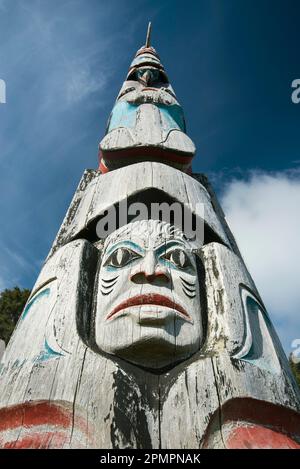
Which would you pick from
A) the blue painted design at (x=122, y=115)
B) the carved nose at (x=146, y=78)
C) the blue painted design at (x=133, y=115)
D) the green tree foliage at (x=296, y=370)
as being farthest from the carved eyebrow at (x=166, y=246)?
the green tree foliage at (x=296, y=370)

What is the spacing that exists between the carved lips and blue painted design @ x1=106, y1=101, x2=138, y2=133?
329 cm

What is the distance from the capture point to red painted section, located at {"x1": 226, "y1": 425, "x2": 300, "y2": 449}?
61.1 inches

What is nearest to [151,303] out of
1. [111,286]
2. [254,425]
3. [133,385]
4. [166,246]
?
[111,286]

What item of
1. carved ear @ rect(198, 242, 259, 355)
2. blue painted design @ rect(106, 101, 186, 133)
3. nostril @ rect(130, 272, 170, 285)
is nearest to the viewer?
carved ear @ rect(198, 242, 259, 355)

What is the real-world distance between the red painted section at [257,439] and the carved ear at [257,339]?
1.05 ft

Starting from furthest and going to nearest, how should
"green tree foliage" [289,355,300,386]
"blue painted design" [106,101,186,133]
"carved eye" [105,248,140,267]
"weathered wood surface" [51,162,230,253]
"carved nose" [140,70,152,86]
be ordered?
"green tree foliage" [289,355,300,386] < "carved nose" [140,70,152,86] < "blue painted design" [106,101,186,133] < "weathered wood surface" [51,162,230,253] < "carved eye" [105,248,140,267]

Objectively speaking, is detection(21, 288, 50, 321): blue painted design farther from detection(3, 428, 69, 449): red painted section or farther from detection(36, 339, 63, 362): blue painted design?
detection(3, 428, 69, 449): red painted section

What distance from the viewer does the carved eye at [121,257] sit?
93.7 inches

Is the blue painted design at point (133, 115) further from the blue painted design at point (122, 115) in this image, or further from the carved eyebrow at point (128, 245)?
the carved eyebrow at point (128, 245)

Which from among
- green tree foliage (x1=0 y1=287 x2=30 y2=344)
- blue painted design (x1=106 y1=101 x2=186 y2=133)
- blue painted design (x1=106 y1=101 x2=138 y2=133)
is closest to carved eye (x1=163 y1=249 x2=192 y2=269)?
blue painted design (x1=106 y1=101 x2=186 y2=133)

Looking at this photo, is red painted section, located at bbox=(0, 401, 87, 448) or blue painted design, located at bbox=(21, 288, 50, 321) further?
blue painted design, located at bbox=(21, 288, 50, 321)

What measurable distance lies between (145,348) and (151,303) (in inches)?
9.1

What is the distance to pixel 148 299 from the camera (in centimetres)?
205

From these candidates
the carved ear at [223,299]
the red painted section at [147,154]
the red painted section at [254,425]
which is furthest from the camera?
the red painted section at [147,154]
